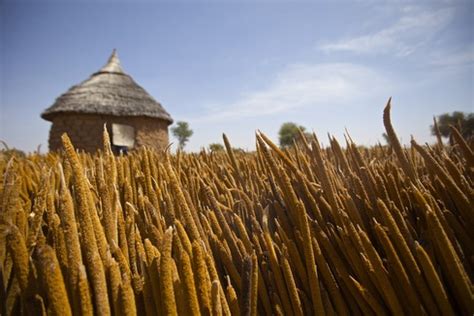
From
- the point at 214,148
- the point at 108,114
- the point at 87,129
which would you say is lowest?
the point at 214,148

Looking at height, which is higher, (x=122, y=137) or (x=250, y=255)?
(x=122, y=137)

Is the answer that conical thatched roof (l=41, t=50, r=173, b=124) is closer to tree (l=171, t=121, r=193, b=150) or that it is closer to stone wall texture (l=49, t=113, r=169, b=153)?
stone wall texture (l=49, t=113, r=169, b=153)

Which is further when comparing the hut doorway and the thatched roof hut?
the hut doorway

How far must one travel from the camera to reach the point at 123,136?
909 cm

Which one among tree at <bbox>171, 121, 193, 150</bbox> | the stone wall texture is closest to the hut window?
the stone wall texture

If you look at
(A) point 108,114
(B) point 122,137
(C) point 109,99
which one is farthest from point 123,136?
(C) point 109,99

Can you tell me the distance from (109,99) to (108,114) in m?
0.83

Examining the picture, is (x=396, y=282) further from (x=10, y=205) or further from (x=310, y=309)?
(x=10, y=205)

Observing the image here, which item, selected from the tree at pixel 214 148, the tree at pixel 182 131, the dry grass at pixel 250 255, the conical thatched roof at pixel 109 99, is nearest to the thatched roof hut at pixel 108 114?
the conical thatched roof at pixel 109 99

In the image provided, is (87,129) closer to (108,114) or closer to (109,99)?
(108,114)

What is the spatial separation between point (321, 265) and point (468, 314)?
254 millimetres

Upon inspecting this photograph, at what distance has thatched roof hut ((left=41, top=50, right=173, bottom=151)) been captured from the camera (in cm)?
868

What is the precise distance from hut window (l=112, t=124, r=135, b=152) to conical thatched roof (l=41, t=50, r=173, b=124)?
1.58 ft

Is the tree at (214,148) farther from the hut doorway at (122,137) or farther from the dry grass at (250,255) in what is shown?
the hut doorway at (122,137)
